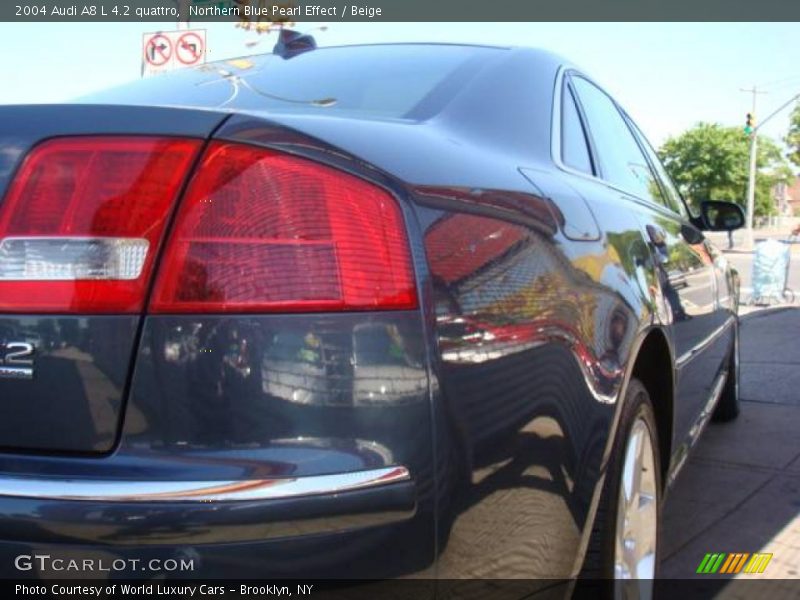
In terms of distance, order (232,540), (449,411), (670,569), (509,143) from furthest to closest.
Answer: (670,569), (509,143), (449,411), (232,540)

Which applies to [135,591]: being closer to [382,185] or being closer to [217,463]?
[217,463]

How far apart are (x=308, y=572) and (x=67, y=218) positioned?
70 centimetres

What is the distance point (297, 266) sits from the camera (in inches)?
56.6

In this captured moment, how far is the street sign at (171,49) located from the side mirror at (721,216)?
20.8 ft

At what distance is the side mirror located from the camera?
4750mm

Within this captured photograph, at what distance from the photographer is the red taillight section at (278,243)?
142 cm

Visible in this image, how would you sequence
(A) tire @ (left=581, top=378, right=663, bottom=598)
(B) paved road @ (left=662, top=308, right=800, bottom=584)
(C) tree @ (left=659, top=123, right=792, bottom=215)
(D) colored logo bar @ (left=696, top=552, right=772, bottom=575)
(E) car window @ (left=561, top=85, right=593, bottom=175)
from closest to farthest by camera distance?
(A) tire @ (left=581, top=378, right=663, bottom=598), (E) car window @ (left=561, top=85, right=593, bottom=175), (D) colored logo bar @ (left=696, top=552, right=772, bottom=575), (B) paved road @ (left=662, top=308, right=800, bottom=584), (C) tree @ (left=659, top=123, right=792, bottom=215)

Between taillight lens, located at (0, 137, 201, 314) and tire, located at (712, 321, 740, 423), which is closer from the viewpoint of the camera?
taillight lens, located at (0, 137, 201, 314)

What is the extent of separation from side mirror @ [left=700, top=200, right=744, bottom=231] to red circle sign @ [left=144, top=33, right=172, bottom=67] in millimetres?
6618

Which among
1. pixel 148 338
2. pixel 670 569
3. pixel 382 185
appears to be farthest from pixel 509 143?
pixel 670 569

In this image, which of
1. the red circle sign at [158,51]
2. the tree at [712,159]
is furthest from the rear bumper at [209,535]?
the tree at [712,159]

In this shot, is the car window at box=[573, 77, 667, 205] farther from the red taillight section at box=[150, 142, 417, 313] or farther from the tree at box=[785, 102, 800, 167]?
the tree at box=[785, 102, 800, 167]

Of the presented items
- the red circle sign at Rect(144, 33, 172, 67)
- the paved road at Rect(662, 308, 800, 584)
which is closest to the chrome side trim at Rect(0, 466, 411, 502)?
the paved road at Rect(662, 308, 800, 584)

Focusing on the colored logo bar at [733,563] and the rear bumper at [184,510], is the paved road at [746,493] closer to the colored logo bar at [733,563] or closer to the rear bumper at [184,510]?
the colored logo bar at [733,563]
